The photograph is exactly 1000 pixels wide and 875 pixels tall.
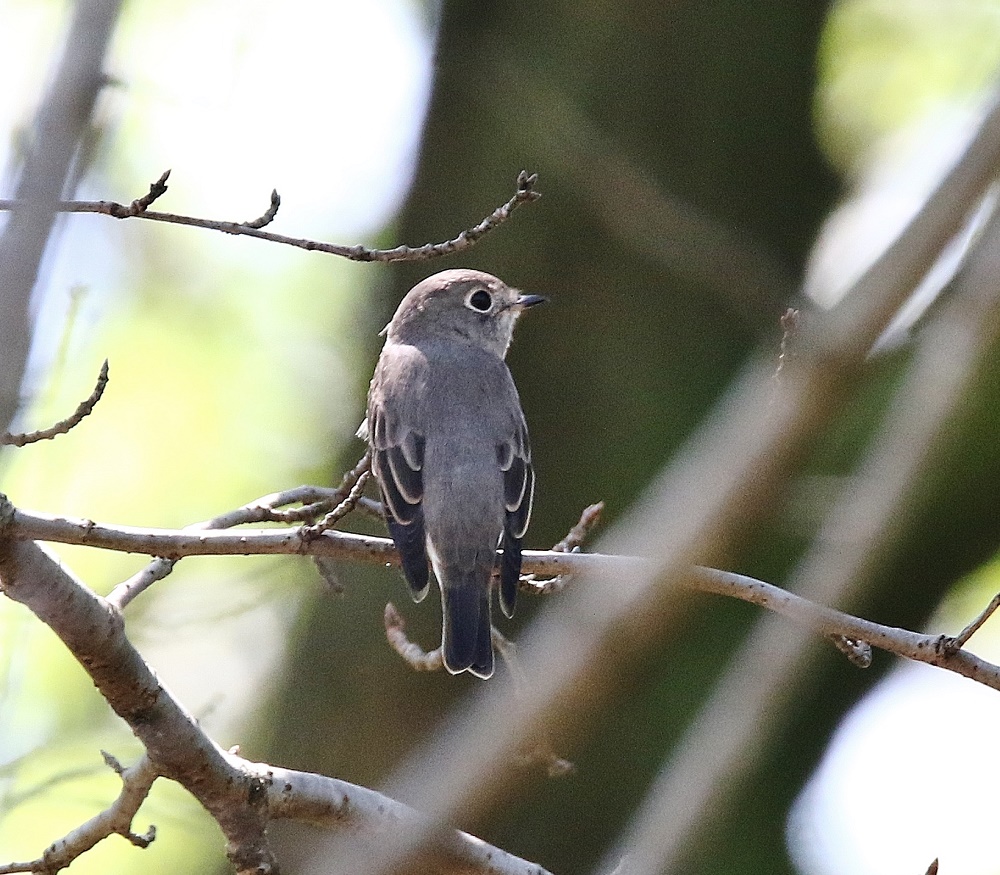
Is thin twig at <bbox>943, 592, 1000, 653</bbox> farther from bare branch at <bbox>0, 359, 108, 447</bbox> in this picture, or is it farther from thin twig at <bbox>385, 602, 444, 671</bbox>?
bare branch at <bbox>0, 359, 108, 447</bbox>

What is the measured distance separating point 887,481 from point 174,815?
226 inches

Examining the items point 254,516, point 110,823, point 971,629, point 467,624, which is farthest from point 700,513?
point 467,624

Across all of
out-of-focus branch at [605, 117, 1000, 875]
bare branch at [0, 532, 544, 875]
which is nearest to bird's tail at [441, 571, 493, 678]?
bare branch at [0, 532, 544, 875]

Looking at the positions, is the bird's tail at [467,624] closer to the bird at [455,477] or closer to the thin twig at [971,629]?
the bird at [455,477]

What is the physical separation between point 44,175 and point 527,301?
189 inches

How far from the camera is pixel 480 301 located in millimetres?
6676

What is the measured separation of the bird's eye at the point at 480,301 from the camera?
6.64 metres

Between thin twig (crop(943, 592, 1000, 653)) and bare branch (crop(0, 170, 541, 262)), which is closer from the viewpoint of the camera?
bare branch (crop(0, 170, 541, 262))

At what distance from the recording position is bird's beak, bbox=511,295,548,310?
6.60 m

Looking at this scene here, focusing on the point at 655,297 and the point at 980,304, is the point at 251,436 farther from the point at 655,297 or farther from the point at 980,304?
the point at 980,304

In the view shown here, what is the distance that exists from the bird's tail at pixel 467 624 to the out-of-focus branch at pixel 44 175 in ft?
10.6

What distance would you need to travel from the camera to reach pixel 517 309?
6680 mm

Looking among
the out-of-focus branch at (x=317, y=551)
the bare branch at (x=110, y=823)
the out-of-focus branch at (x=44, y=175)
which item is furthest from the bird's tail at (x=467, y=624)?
the out-of-focus branch at (x=44, y=175)

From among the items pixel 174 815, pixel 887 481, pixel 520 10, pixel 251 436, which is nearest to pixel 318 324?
pixel 251 436
